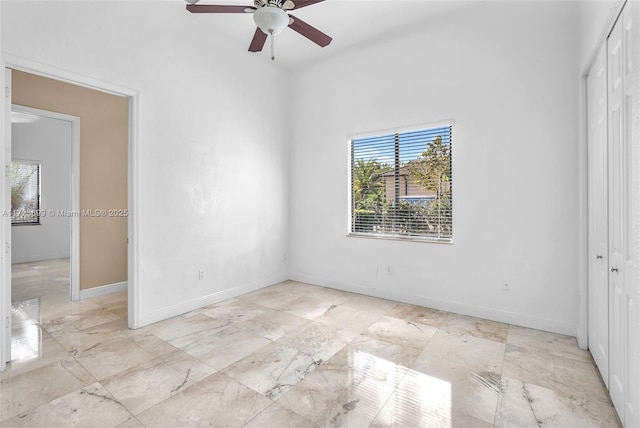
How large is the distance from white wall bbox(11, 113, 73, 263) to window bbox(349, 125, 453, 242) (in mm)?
6573

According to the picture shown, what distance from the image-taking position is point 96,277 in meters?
4.47

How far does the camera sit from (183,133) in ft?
12.0

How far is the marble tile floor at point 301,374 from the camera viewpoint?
190cm

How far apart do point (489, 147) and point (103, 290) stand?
5.57 m

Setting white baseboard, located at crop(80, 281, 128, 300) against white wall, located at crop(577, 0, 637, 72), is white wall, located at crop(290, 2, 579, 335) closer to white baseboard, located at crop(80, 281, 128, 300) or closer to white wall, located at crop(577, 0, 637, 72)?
white wall, located at crop(577, 0, 637, 72)

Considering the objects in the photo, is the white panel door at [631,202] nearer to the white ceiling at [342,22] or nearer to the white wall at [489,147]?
the white wall at [489,147]

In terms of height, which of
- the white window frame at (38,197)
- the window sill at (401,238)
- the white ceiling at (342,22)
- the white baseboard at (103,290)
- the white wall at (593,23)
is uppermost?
the white ceiling at (342,22)

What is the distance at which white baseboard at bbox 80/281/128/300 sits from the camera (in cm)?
430

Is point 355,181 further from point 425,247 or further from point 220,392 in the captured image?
point 220,392

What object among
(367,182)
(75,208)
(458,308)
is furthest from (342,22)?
(75,208)

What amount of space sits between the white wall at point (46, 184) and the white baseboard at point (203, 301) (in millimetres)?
5293

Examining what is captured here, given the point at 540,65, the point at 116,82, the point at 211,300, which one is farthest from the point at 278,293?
the point at 540,65

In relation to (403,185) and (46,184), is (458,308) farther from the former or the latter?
(46,184)

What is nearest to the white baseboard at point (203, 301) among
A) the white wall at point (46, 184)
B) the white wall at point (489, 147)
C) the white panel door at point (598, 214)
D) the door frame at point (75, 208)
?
the white wall at point (489, 147)
